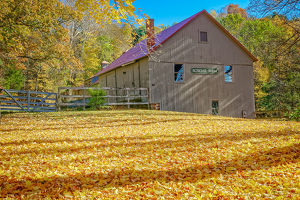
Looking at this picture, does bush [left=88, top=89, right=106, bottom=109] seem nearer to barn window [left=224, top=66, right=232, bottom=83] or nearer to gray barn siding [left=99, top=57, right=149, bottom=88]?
gray barn siding [left=99, top=57, right=149, bottom=88]

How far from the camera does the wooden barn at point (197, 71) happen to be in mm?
18484

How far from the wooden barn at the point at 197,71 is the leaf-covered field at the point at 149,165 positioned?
32.7 feet

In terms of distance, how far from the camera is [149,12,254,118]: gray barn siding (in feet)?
60.8

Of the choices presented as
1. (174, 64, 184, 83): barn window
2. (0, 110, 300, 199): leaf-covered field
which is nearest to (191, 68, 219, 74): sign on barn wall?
(174, 64, 184, 83): barn window

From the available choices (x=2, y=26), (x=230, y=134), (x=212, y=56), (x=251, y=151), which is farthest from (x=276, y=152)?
(x=212, y=56)

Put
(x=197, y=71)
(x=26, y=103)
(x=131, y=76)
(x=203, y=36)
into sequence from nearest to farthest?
1. (x=26, y=103)
2. (x=197, y=71)
3. (x=203, y=36)
4. (x=131, y=76)

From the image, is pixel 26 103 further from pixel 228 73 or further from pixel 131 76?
pixel 228 73

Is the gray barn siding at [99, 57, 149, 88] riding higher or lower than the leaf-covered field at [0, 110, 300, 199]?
higher

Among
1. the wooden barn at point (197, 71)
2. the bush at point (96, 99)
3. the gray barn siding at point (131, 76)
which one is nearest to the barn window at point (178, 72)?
the wooden barn at point (197, 71)

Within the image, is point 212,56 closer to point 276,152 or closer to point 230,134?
point 230,134

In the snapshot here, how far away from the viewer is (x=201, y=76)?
19719 millimetres

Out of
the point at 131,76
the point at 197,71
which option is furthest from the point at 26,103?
the point at 197,71

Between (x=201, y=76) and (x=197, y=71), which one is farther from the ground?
(x=197, y=71)

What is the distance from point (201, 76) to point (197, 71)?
0.55 meters
